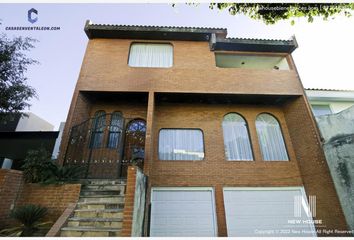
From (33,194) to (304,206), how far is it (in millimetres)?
8710

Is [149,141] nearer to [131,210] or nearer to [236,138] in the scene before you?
[131,210]

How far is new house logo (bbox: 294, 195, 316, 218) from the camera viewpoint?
21.8ft

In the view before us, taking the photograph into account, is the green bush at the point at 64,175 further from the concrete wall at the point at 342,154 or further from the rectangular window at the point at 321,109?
the rectangular window at the point at 321,109

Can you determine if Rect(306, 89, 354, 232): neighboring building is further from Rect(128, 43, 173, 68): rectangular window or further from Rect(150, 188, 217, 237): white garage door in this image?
Rect(128, 43, 173, 68): rectangular window

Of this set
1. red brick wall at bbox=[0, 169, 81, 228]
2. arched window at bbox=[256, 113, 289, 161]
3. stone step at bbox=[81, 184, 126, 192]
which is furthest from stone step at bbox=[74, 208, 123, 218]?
arched window at bbox=[256, 113, 289, 161]

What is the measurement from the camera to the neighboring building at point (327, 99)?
9523mm

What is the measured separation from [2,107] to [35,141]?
2.63 meters

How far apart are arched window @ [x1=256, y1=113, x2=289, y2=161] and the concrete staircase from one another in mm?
5776

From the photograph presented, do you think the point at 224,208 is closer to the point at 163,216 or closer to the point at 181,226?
the point at 181,226

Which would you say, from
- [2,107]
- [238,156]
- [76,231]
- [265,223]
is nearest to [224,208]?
[265,223]

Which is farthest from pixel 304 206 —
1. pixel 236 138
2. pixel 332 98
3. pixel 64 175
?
pixel 64 175

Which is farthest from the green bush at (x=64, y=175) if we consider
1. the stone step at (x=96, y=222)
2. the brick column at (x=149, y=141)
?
the brick column at (x=149, y=141)

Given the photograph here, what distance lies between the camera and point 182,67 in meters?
8.15

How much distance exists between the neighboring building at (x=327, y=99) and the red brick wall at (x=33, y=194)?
1104cm
